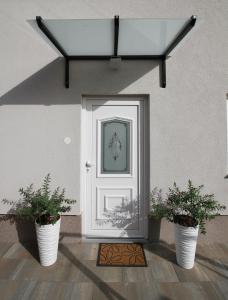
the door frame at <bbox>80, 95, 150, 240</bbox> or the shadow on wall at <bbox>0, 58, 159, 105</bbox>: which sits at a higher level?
the shadow on wall at <bbox>0, 58, 159, 105</bbox>

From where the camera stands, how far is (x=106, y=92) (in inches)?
142

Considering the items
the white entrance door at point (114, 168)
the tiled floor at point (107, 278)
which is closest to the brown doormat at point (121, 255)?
the tiled floor at point (107, 278)

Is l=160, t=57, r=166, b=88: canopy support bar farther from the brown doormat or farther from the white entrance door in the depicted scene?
the brown doormat

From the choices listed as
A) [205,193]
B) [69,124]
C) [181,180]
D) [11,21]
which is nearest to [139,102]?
[69,124]

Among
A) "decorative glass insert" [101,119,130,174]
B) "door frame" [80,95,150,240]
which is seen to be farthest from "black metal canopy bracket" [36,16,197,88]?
"decorative glass insert" [101,119,130,174]

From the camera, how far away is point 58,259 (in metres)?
3.11

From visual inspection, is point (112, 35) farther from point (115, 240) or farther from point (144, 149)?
point (115, 240)

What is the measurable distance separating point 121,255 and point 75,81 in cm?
277

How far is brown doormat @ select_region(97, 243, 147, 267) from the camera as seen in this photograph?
3004 mm

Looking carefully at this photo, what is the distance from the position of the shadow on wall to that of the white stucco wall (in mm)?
16

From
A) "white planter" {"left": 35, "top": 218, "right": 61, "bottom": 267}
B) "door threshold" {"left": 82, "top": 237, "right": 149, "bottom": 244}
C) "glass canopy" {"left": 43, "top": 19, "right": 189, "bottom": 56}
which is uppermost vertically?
"glass canopy" {"left": 43, "top": 19, "right": 189, "bottom": 56}

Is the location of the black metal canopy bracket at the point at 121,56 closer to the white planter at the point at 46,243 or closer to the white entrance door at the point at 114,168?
the white entrance door at the point at 114,168

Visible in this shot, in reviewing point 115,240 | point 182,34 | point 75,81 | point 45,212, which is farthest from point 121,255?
point 182,34

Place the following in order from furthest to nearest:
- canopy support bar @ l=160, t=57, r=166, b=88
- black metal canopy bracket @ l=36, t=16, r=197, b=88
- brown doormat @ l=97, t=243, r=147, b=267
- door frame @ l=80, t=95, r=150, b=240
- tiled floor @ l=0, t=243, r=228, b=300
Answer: door frame @ l=80, t=95, r=150, b=240, canopy support bar @ l=160, t=57, r=166, b=88, brown doormat @ l=97, t=243, r=147, b=267, black metal canopy bracket @ l=36, t=16, r=197, b=88, tiled floor @ l=0, t=243, r=228, b=300
